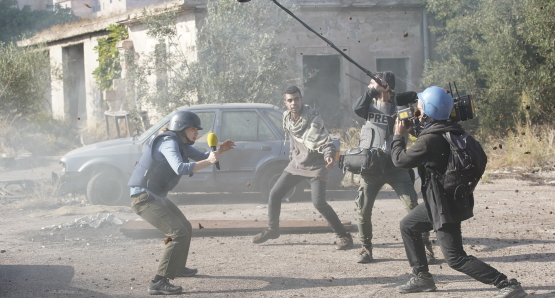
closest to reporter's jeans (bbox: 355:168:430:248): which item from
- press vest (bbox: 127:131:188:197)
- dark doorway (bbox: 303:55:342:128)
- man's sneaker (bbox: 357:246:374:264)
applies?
man's sneaker (bbox: 357:246:374:264)

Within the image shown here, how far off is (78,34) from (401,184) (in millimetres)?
19220

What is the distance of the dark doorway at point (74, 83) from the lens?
919 inches

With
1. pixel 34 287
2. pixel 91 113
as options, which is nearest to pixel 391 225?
pixel 34 287

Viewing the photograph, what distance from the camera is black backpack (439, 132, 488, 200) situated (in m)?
4.19

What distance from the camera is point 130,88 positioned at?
1596 cm

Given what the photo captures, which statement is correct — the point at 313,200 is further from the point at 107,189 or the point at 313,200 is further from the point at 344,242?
the point at 107,189

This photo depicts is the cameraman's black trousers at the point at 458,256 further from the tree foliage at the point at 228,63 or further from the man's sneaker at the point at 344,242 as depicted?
the tree foliage at the point at 228,63

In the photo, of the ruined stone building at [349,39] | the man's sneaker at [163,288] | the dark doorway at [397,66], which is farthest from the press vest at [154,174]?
the dark doorway at [397,66]

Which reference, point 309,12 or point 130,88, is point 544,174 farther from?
point 130,88

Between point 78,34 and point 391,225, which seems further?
point 78,34

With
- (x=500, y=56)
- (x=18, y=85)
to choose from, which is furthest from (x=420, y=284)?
(x=18, y=85)

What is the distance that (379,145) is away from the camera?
5.71 meters

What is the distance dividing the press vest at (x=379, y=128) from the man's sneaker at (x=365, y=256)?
1055 millimetres

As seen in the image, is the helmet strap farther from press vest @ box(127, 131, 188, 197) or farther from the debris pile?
the debris pile
